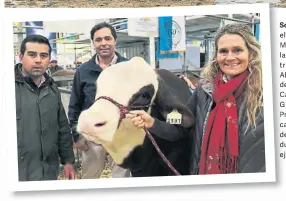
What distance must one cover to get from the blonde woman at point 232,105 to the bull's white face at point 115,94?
0.19 metres

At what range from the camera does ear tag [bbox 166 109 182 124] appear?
146cm

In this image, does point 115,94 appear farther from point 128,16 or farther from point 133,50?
point 128,16

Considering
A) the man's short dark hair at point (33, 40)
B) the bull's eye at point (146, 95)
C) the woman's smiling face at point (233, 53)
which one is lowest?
the bull's eye at point (146, 95)

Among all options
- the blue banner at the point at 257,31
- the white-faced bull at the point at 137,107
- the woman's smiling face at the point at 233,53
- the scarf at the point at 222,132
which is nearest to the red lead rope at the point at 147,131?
the white-faced bull at the point at 137,107

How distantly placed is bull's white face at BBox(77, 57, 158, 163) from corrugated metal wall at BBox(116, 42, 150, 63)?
2 centimetres

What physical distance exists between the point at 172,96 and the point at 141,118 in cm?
14

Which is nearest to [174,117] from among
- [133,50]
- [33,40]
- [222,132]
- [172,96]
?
[172,96]

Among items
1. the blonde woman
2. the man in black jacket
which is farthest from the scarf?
the man in black jacket

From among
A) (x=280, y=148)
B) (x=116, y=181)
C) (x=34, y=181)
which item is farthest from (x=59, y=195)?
(x=280, y=148)

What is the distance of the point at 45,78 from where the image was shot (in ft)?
4.75

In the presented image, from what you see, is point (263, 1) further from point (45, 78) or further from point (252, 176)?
point (45, 78)

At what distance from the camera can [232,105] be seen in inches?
57.0

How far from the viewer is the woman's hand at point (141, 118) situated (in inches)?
56.7

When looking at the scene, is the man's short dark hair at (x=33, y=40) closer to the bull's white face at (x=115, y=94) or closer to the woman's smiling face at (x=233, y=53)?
the bull's white face at (x=115, y=94)
